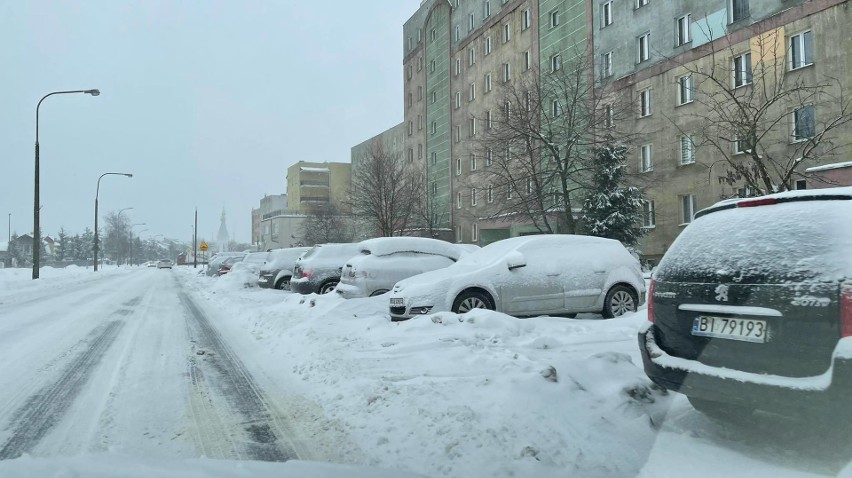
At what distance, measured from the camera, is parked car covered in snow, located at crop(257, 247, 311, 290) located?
18281 millimetres

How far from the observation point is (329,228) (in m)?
45.4

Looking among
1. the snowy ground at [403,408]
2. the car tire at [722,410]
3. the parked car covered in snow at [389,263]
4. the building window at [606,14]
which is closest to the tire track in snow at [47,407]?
the snowy ground at [403,408]

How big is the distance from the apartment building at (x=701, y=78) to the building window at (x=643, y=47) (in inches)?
1.9

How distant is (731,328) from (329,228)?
43143mm

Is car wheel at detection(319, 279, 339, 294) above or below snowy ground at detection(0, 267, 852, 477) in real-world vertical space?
above

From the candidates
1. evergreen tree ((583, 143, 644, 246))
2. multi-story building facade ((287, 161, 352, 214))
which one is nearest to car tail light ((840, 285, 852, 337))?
evergreen tree ((583, 143, 644, 246))

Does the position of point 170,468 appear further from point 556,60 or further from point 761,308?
point 556,60

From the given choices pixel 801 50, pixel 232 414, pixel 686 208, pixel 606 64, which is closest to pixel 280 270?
pixel 232 414

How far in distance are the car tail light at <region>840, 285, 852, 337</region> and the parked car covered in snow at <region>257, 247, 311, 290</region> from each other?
16339mm

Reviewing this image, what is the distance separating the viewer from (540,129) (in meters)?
20.7

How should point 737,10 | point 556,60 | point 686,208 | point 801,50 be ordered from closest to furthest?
1. point 801,50
2. point 737,10
3. point 686,208
4. point 556,60

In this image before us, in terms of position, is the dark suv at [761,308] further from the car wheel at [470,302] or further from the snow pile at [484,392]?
the car wheel at [470,302]

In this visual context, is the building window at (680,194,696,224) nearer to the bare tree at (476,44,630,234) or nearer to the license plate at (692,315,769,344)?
the bare tree at (476,44,630,234)

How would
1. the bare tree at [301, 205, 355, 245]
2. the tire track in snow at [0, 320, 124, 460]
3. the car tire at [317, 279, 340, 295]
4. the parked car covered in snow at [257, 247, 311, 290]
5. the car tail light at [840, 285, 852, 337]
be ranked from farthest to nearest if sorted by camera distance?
the bare tree at [301, 205, 355, 245]
the parked car covered in snow at [257, 247, 311, 290]
the car tire at [317, 279, 340, 295]
the tire track in snow at [0, 320, 124, 460]
the car tail light at [840, 285, 852, 337]
